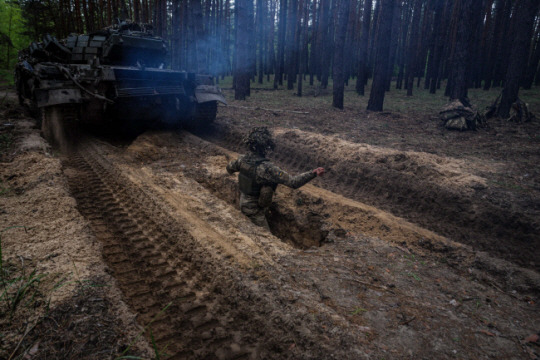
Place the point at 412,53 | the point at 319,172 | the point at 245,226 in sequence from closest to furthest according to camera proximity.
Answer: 1. the point at 319,172
2. the point at 245,226
3. the point at 412,53

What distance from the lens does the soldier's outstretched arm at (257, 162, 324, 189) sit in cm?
403

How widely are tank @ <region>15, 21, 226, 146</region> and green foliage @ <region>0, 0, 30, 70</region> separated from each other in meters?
12.5

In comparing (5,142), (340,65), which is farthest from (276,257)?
(340,65)

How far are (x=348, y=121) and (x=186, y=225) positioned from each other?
25.3ft

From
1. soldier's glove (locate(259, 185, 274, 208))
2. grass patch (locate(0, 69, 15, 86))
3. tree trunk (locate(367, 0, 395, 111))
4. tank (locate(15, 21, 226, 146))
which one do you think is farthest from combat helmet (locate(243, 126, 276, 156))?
grass patch (locate(0, 69, 15, 86))

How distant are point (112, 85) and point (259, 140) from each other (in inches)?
191

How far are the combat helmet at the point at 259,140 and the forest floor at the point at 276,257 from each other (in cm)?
95

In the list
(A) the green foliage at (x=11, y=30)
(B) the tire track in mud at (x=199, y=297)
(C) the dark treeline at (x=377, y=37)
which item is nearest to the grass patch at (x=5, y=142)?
(B) the tire track in mud at (x=199, y=297)

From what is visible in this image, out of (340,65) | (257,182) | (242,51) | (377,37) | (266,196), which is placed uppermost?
(377,37)

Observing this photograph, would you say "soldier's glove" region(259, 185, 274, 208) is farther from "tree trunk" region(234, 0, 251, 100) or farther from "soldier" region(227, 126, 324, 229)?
"tree trunk" region(234, 0, 251, 100)

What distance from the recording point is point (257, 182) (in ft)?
14.6

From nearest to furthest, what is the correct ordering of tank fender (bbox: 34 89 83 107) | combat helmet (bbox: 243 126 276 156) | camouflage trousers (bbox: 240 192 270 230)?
combat helmet (bbox: 243 126 276 156) → camouflage trousers (bbox: 240 192 270 230) → tank fender (bbox: 34 89 83 107)

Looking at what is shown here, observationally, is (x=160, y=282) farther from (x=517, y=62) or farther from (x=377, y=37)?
(x=377, y=37)

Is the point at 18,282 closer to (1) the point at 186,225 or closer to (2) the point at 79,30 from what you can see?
(1) the point at 186,225
